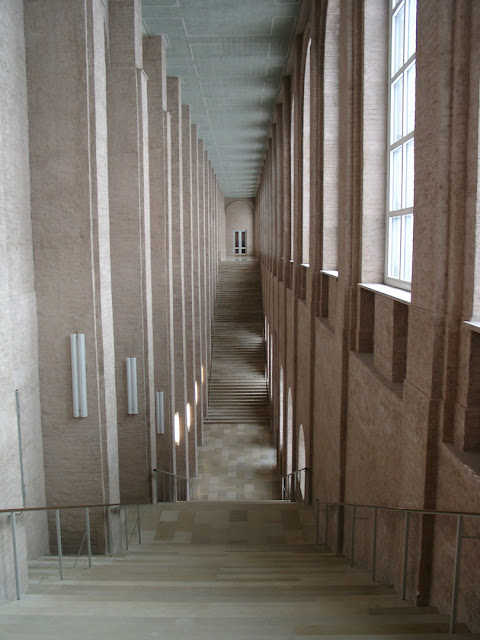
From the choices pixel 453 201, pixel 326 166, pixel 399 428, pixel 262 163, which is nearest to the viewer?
pixel 453 201

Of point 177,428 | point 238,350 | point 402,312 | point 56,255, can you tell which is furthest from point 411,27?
point 238,350

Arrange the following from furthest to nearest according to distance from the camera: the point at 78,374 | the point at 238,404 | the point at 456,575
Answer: the point at 238,404 → the point at 78,374 → the point at 456,575

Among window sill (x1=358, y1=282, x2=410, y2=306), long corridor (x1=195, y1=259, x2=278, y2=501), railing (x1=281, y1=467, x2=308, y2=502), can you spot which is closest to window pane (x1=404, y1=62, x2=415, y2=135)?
window sill (x1=358, y1=282, x2=410, y2=306)

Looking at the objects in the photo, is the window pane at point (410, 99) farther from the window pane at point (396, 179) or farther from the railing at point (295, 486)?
the railing at point (295, 486)

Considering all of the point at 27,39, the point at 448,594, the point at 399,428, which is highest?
the point at 27,39

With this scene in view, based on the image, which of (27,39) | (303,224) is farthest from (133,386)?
(27,39)

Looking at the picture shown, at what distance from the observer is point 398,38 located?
6.09 m

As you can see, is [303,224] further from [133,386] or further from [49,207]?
[49,207]

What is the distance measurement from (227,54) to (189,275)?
7220mm

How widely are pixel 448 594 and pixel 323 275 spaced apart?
238 inches

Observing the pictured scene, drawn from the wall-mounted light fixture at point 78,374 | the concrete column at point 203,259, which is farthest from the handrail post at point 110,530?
the concrete column at point 203,259

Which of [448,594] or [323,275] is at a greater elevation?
[323,275]

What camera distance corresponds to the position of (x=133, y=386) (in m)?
10.9

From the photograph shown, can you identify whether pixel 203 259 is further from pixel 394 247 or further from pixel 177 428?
pixel 394 247
